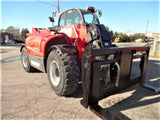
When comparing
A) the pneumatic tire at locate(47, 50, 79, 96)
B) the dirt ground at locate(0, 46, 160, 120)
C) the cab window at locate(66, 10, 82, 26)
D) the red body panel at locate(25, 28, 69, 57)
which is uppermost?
the cab window at locate(66, 10, 82, 26)

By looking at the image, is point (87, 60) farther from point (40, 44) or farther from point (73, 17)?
point (40, 44)

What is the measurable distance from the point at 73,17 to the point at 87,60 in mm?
2151

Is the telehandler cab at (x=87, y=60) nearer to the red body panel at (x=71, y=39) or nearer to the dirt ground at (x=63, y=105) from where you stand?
the red body panel at (x=71, y=39)

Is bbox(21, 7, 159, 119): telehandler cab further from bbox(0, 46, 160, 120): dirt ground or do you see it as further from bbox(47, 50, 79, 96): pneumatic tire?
bbox(0, 46, 160, 120): dirt ground

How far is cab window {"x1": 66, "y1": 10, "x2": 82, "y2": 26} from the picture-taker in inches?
141

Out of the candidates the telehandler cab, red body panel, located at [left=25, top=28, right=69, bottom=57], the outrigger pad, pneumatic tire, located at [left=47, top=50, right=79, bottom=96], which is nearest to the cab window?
the telehandler cab

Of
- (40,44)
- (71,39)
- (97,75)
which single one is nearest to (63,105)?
(97,75)

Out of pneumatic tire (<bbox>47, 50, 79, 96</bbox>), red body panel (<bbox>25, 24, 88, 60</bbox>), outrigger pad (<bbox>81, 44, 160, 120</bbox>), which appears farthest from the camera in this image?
red body panel (<bbox>25, 24, 88, 60</bbox>)

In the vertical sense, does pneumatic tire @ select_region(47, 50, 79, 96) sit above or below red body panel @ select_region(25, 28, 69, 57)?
below

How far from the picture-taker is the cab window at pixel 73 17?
11.8ft

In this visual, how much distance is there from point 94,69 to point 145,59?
1830mm

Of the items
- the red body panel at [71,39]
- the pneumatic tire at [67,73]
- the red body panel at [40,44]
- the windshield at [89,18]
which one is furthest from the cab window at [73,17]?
the pneumatic tire at [67,73]

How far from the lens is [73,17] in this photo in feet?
12.3

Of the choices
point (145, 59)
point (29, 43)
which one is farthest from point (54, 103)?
point (29, 43)
